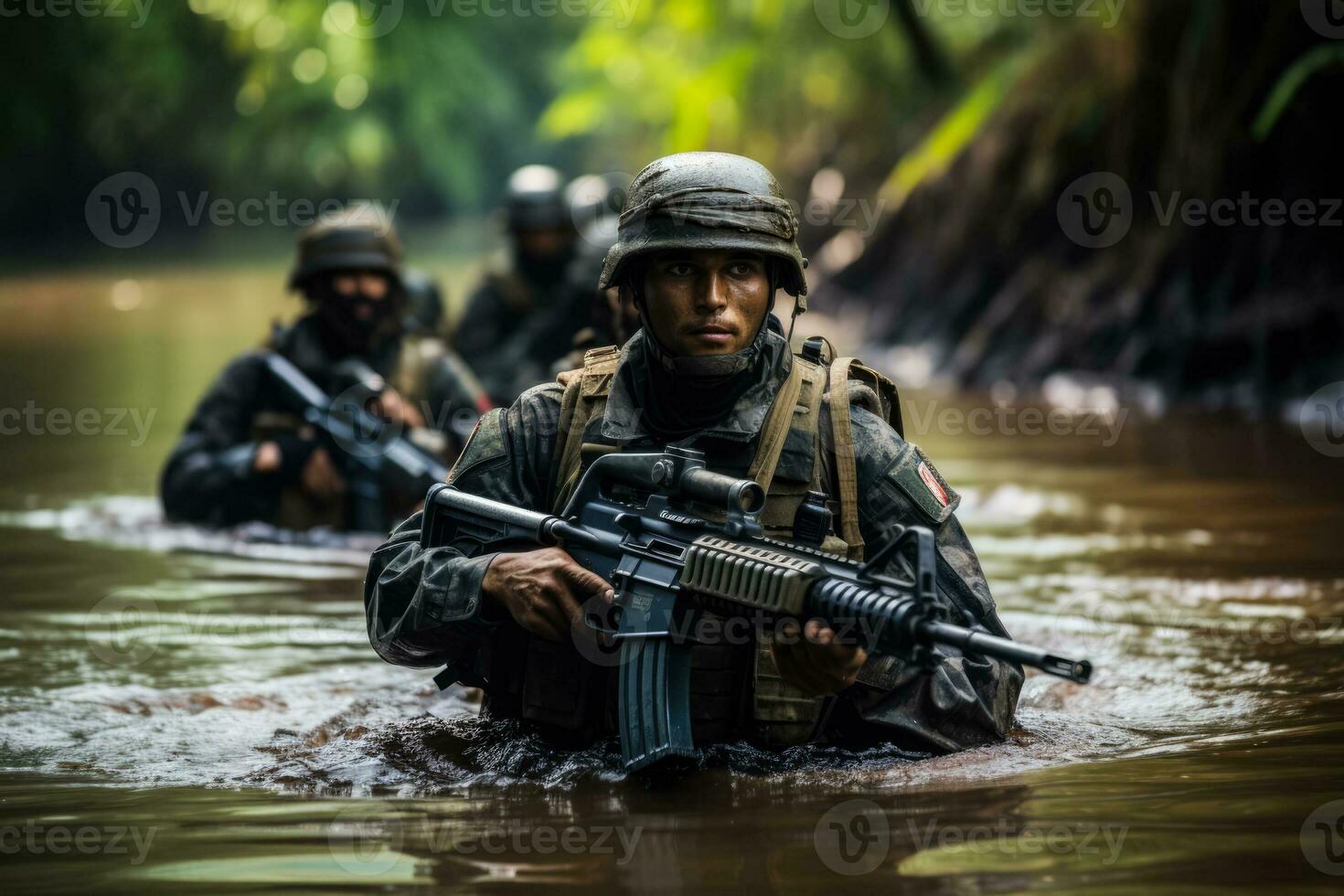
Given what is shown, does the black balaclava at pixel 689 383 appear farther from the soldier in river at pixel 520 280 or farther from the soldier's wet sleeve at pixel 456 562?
the soldier in river at pixel 520 280

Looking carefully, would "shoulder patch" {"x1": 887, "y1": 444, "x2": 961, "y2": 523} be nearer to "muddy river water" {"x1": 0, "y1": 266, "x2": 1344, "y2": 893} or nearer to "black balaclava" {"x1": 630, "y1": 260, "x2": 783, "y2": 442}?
"black balaclava" {"x1": 630, "y1": 260, "x2": 783, "y2": 442}

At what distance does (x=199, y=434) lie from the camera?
8.93 metres

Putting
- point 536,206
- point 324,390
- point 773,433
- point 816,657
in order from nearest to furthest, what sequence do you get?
1. point 816,657
2. point 773,433
3. point 324,390
4. point 536,206

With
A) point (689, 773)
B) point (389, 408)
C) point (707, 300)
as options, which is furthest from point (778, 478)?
point (389, 408)

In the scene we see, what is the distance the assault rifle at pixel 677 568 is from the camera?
11.7 feet

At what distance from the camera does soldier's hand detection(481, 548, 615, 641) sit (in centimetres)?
404

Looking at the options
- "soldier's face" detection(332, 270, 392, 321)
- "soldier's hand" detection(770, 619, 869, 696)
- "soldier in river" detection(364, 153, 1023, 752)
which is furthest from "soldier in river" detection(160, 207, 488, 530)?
"soldier's hand" detection(770, 619, 869, 696)

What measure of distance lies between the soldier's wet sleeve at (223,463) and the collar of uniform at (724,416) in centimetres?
473

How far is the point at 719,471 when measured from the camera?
14.0 feet

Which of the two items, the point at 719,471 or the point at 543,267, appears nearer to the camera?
the point at 719,471

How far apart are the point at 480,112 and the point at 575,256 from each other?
102 feet

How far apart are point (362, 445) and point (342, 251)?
0.98 m

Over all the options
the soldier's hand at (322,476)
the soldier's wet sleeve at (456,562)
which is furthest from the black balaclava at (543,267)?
the soldier's wet sleeve at (456,562)

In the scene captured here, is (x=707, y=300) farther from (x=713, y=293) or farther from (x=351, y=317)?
(x=351, y=317)
